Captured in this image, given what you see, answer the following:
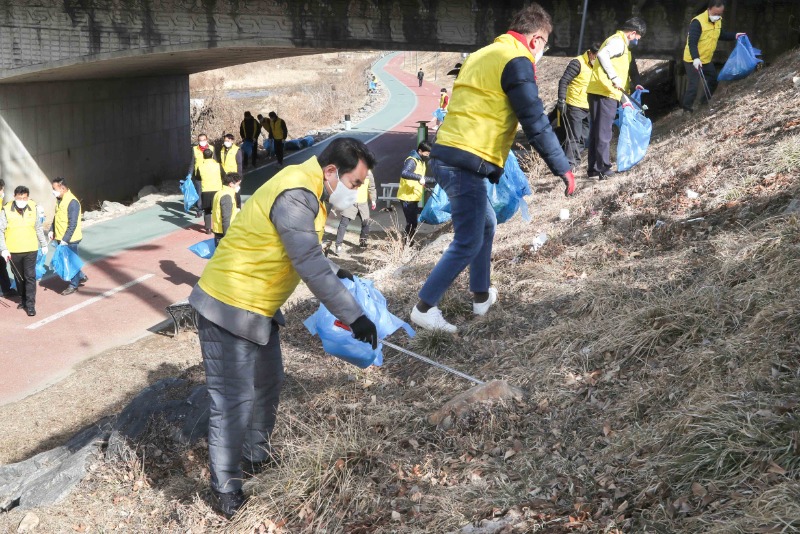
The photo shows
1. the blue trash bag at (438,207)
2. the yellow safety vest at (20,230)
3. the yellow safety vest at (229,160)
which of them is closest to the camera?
the blue trash bag at (438,207)

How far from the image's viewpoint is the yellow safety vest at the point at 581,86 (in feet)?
34.1

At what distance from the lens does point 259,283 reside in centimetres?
411

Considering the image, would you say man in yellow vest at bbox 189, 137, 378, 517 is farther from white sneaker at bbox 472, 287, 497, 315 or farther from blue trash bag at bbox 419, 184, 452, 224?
blue trash bag at bbox 419, 184, 452, 224

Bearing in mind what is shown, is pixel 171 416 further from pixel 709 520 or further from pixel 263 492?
pixel 709 520

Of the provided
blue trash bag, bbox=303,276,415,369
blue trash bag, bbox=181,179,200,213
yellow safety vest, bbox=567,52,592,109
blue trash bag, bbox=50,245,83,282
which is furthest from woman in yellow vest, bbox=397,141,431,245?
blue trash bag, bbox=303,276,415,369

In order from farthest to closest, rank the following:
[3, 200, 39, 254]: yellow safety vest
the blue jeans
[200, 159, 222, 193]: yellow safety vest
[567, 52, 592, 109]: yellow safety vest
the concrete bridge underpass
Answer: the concrete bridge underpass < [200, 159, 222, 193]: yellow safety vest < [3, 200, 39, 254]: yellow safety vest < [567, 52, 592, 109]: yellow safety vest < the blue jeans

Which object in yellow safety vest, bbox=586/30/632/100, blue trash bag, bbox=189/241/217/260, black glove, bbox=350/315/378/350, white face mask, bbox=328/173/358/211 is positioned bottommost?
blue trash bag, bbox=189/241/217/260

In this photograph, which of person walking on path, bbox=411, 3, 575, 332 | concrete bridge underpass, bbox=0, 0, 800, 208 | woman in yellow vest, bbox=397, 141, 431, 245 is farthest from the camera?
concrete bridge underpass, bbox=0, 0, 800, 208

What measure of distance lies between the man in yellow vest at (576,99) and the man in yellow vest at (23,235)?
280 inches

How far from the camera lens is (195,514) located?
446 centimetres

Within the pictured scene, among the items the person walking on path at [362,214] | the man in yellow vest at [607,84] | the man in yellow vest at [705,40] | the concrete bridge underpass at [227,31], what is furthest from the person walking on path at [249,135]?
the man in yellow vest at [607,84]

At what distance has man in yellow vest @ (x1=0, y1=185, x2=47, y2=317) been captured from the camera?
35.4ft

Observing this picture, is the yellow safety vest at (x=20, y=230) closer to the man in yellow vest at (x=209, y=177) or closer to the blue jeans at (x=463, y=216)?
the man in yellow vest at (x=209, y=177)

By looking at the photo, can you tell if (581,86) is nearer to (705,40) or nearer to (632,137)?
(632,137)
